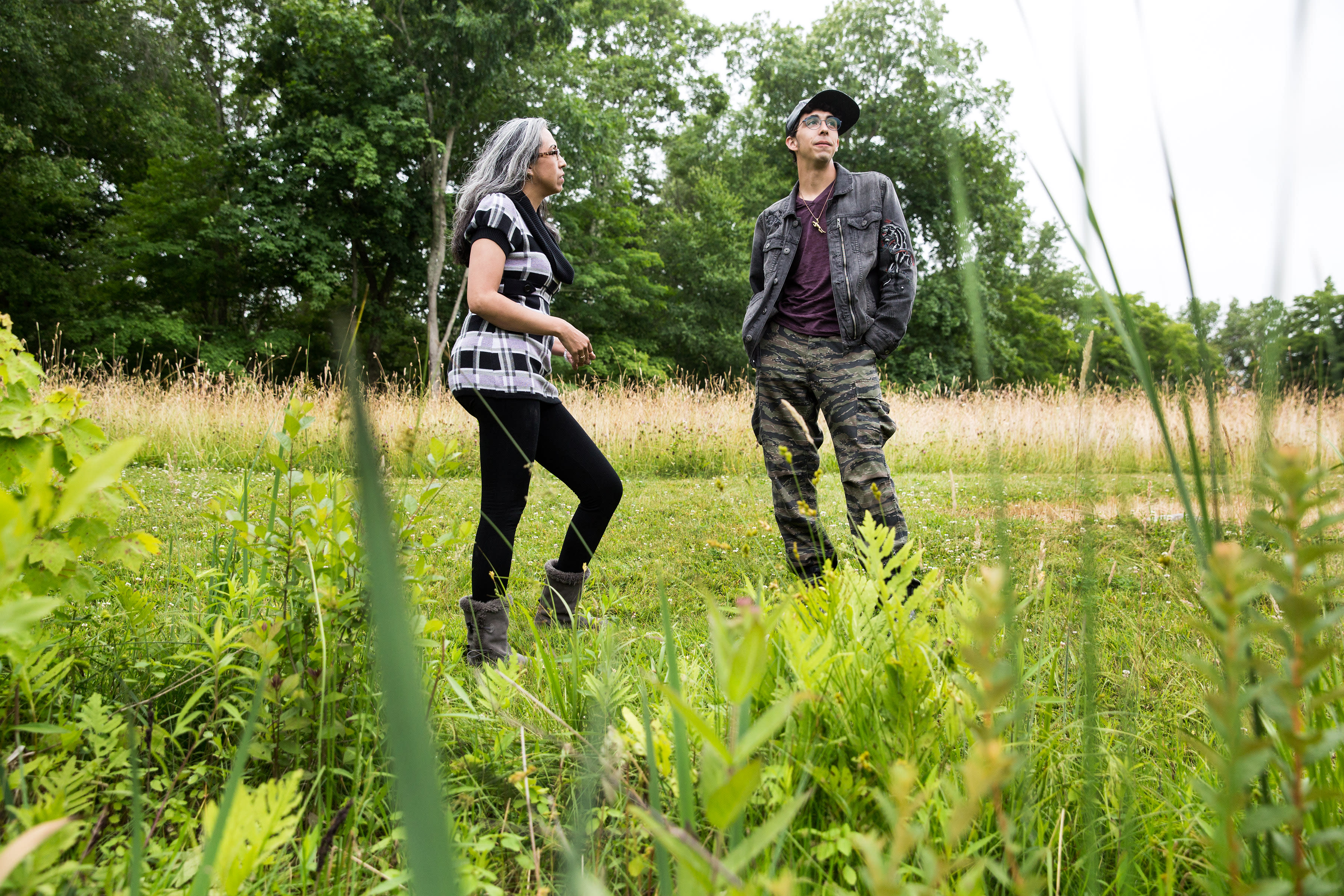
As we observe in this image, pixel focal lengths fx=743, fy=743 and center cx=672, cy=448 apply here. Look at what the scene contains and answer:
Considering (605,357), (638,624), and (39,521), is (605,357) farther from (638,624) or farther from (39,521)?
(39,521)

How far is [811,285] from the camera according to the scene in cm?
350

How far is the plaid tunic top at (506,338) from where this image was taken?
8.16 ft

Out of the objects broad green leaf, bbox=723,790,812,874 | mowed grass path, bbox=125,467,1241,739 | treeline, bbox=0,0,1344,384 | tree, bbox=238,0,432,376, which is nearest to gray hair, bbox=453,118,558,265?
mowed grass path, bbox=125,467,1241,739

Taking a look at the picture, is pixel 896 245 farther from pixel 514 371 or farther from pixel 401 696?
pixel 401 696

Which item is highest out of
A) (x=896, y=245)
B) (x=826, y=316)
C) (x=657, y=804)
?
(x=896, y=245)

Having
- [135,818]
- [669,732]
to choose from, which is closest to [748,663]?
[135,818]

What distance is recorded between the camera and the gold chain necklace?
354 centimetres

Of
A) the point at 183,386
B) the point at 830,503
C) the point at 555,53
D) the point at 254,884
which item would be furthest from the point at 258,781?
the point at 555,53

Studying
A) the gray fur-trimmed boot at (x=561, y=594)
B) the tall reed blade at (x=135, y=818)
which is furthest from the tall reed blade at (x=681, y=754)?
the gray fur-trimmed boot at (x=561, y=594)

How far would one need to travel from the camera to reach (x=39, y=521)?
1.93 ft

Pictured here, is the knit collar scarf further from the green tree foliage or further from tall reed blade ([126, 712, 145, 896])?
tall reed blade ([126, 712, 145, 896])

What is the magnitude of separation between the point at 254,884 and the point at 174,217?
25894mm

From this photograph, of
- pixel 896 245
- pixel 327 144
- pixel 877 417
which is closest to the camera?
pixel 877 417

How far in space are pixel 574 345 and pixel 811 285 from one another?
4.76 ft
